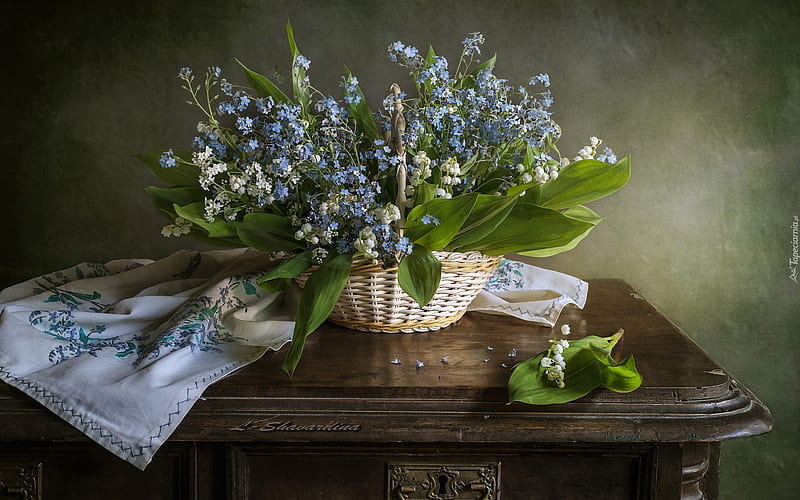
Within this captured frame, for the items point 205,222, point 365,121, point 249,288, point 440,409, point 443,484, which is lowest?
point 443,484

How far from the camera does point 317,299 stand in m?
0.83

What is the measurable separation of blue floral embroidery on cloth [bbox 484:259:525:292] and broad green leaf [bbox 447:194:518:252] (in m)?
0.28

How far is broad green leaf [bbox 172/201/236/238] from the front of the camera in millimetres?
873

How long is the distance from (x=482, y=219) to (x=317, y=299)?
0.23 m

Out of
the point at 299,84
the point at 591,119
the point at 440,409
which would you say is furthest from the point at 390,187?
the point at 591,119

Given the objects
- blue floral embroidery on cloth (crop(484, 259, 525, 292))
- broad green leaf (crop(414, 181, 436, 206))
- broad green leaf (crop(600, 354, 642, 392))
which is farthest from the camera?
blue floral embroidery on cloth (crop(484, 259, 525, 292))

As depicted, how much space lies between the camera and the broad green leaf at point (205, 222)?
87cm

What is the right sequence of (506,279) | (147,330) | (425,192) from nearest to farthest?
(425,192) → (147,330) → (506,279)

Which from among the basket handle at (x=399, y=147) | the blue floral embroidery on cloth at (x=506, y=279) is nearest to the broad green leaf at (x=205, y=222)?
the basket handle at (x=399, y=147)

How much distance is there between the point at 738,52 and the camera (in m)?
1.35

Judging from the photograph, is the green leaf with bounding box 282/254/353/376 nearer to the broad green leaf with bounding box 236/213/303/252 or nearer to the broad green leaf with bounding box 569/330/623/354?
the broad green leaf with bounding box 236/213/303/252

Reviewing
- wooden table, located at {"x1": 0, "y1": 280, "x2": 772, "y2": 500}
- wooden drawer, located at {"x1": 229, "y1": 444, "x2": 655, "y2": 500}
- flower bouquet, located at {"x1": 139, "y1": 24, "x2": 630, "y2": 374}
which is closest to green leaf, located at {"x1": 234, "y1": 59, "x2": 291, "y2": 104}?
flower bouquet, located at {"x1": 139, "y1": 24, "x2": 630, "y2": 374}

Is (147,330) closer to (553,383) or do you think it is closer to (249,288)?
(249,288)

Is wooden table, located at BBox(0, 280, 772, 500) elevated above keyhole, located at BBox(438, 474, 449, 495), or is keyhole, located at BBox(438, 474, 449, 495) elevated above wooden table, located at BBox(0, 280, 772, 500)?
wooden table, located at BBox(0, 280, 772, 500)
